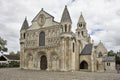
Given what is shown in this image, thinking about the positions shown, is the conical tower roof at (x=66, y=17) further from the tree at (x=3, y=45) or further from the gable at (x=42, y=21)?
the tree at (x=3, y=45)

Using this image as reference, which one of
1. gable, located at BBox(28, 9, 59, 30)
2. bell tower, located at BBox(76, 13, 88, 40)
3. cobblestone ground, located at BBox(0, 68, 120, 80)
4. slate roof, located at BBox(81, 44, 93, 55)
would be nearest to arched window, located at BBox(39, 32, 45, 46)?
gable, located at BBox(28, 9, 59, 30)

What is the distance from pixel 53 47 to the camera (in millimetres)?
41562

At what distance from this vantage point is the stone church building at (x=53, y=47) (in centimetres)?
3959

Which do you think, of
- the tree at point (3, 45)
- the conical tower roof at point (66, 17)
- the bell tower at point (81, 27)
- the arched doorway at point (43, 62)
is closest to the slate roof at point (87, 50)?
the arched doorway at point (43, 62)

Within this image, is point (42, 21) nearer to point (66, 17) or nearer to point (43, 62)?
point (66, 17)

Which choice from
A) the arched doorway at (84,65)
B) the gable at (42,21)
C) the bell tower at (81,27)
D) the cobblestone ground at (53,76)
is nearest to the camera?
the cobblestone ground at (53,76)

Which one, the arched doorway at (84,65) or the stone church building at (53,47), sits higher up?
the stone church building at (53,47)

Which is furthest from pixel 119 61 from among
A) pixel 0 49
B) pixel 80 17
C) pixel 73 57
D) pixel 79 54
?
pixel 0 49

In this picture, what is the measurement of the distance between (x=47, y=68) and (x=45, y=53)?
3546mm

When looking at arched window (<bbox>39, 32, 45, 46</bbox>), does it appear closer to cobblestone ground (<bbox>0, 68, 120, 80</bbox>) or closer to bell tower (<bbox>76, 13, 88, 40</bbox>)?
cobblestone ground (<bbox>0, 68, 120, 80</bbox>)

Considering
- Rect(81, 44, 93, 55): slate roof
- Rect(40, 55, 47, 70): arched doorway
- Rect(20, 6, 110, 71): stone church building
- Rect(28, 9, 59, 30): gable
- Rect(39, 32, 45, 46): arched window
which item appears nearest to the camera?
Rect(20, 6, 110, 71): stone church building

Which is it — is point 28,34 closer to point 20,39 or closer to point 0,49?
point 20,39

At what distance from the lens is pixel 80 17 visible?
6175 cm

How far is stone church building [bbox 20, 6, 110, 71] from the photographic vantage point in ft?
130
